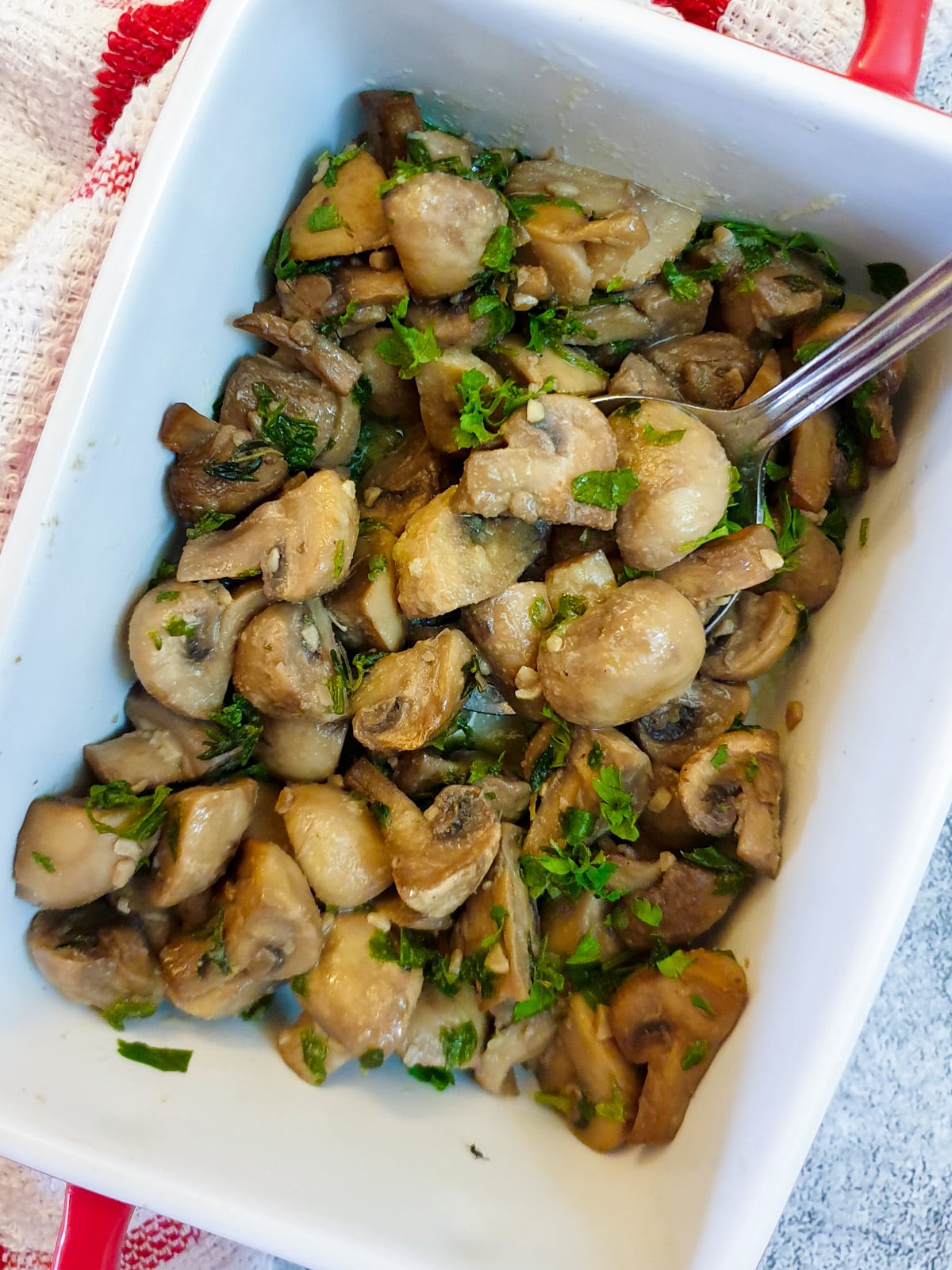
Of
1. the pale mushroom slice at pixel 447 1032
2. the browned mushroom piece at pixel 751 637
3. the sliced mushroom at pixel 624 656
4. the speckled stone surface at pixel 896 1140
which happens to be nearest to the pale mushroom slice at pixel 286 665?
the sliced mushroom at pixel 624 656

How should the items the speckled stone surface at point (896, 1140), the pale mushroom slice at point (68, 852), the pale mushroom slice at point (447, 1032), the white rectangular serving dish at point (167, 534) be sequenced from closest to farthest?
the white rectangular serving dish at point (167, 534)
the pale mushroom slice at point (68, 852)
the pale mushroom slice at point (447, 1032)
the speckled stone surface at point (896, 1140)

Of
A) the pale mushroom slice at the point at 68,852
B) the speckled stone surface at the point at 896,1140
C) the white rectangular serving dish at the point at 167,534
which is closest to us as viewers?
the white rectangular serving dish at the point at 167,534

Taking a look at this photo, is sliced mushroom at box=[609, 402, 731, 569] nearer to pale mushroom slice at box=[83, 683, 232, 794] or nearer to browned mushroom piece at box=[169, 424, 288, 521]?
browned mushroom piece at box=[169, 424, 288, 521]

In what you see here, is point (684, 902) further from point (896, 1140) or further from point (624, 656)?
point (896, 1140)

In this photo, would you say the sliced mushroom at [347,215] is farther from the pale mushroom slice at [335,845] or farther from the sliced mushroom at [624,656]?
the pale mushroom slice at [335,845]

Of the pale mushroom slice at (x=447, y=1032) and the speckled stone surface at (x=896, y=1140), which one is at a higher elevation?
the pale mushroom slice at (x=447, y=1032)

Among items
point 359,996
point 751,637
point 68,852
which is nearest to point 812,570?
point 751,637

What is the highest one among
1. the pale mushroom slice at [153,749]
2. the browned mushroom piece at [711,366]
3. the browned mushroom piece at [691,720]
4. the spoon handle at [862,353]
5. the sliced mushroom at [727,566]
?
the spoon handle at [862,353]

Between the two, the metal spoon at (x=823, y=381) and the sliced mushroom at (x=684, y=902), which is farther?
the sliced mushroom at (x=684, y=902)
